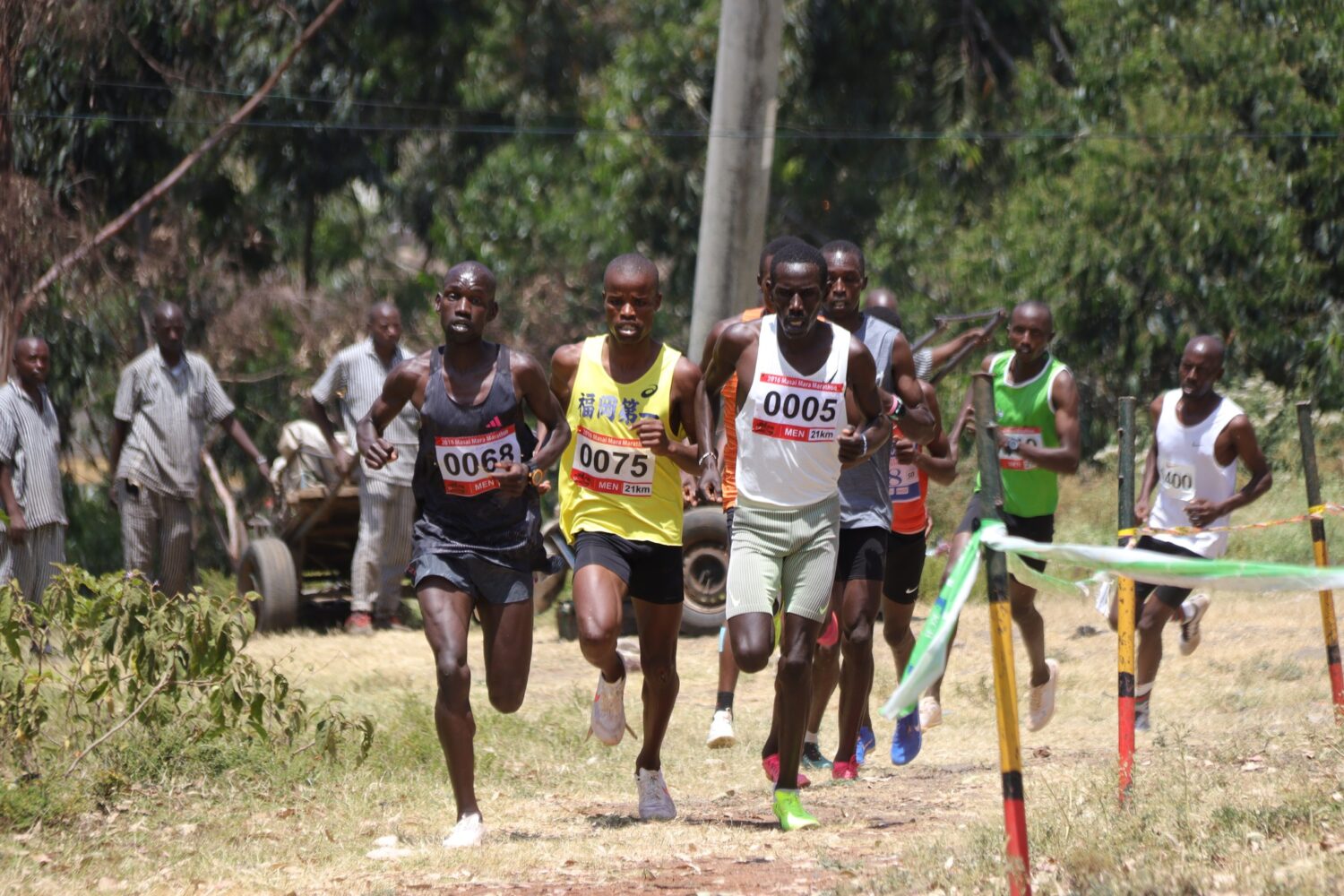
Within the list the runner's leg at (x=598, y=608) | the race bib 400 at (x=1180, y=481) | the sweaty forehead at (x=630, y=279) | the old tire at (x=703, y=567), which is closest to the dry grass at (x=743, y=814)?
the runner's leg at (x=598, y=608)

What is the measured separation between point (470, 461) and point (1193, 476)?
3998mm

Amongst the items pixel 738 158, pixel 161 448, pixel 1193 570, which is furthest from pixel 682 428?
pixel 738 158

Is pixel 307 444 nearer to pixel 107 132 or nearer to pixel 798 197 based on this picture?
pixel 107 132

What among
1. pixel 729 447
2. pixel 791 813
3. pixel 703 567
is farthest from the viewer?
pixel 703 567

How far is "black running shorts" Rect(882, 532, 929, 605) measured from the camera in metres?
8.35

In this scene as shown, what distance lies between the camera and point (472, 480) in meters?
6.78

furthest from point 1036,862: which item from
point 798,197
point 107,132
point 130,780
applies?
point 798,197

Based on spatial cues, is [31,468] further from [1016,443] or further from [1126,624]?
[1126,624]

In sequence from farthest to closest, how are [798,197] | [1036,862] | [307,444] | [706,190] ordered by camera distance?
[798,197]
[706,190]
[307,444]
[1036,862]

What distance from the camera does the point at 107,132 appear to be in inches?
661

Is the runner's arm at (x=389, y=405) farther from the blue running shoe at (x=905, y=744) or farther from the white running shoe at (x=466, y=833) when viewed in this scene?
the blue running shoe at (x=905, y=744)

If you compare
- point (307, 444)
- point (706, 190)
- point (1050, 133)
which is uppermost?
point (1050, 133)

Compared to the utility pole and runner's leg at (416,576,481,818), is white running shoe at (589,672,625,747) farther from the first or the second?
the utility pole

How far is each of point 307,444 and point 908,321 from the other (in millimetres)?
8374
